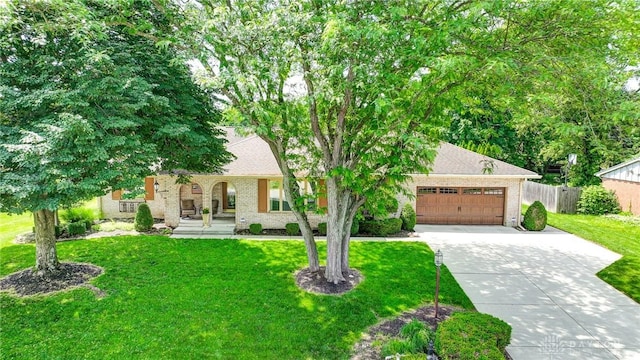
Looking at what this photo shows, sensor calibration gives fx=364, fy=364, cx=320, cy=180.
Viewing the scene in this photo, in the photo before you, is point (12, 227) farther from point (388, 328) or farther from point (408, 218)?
point (408, 218)

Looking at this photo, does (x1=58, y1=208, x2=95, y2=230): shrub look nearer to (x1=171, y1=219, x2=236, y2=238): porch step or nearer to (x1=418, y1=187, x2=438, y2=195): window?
(x1=171, y1=219, x2=236, y2=238): porch step

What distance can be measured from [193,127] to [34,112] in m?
3.78

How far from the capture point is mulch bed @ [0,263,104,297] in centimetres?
931

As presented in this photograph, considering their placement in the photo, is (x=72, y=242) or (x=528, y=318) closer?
(x=528, y=318)

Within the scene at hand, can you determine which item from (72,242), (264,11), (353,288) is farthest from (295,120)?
(72,242)

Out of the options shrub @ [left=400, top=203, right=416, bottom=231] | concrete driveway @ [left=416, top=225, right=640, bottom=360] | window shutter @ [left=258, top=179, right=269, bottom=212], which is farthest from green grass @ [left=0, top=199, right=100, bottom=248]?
concrete driveway @ [left=416, top=225, right=640, bottom=360]

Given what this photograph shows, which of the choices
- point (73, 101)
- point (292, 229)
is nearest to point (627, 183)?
point (292, 229)

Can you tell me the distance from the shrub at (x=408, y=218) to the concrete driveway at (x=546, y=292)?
0.68 m

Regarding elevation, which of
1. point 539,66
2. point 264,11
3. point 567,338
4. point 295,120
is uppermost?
point 264,11

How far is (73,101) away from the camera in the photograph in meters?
8.00

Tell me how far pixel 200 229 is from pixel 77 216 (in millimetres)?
5187

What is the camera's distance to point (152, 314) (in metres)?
8.16

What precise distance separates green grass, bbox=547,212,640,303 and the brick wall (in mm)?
1408

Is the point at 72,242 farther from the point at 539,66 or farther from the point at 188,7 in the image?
the point at 539,66
